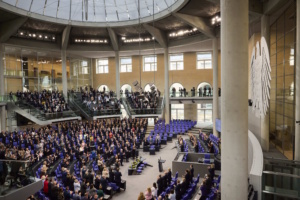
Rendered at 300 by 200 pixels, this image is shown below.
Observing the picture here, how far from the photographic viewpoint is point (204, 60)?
32031 millimetres

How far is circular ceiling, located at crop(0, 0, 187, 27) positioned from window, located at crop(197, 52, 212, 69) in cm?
1102

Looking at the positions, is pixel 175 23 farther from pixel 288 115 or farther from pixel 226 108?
pixel 226 108

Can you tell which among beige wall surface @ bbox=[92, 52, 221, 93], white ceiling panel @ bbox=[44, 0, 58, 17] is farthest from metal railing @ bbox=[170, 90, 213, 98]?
white ceiling panel @ bbox=[44, 0, 58, 17]

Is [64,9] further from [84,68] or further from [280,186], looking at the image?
[280,186]

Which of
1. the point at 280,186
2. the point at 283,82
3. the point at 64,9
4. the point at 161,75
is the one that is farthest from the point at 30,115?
the point at 280,186

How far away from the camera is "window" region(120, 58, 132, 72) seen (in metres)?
35.6

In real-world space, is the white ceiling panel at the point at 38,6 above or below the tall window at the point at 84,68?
above

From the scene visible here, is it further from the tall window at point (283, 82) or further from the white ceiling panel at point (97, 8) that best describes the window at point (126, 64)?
the tall window at point (283, 82)

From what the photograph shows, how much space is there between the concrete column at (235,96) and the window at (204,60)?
2486 cm

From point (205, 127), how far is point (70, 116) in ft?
50.6

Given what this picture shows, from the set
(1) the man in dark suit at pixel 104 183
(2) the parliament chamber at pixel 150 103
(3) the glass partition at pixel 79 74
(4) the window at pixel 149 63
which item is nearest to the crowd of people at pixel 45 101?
(2) the parliament chamber at pixel 150 103

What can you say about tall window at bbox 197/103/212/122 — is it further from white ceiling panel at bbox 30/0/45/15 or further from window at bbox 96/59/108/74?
white ceiling panel at bbox 30/0/45/15

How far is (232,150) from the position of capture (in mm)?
7695

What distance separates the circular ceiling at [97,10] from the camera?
69.8 ft
